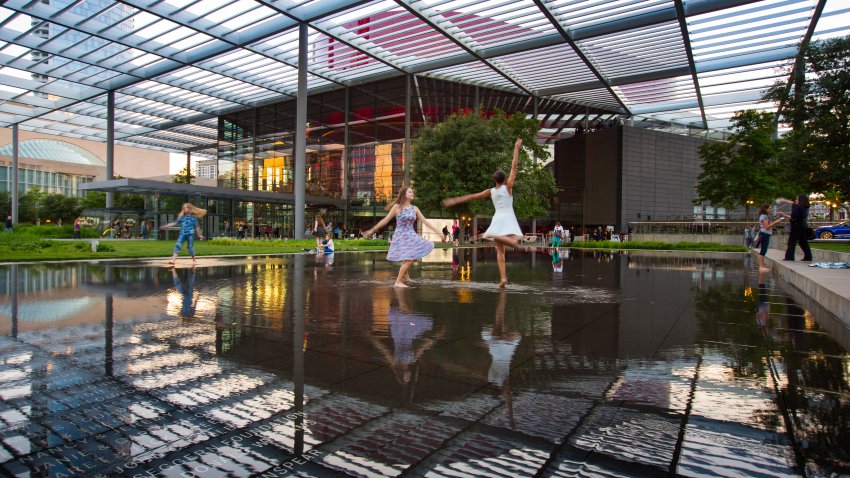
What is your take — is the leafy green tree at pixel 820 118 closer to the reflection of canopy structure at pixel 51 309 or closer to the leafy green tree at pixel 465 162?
the reflection of canopy structure at pixel 51 309

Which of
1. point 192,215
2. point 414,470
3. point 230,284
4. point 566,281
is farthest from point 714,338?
point 192,215

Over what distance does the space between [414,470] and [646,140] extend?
60.8 meters

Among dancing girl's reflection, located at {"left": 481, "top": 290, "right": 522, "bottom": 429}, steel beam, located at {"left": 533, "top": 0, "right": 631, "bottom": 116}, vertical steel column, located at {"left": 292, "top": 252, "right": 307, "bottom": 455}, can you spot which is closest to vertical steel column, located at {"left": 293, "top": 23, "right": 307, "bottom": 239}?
steel beam, located at {"left": 533, "top": 0, "right": 631, "bottom": 116}

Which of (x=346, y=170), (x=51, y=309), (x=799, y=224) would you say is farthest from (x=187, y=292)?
(x=346, y=170)

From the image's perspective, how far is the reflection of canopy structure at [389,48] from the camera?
26.5 m

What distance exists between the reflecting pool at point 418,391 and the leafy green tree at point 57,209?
6594 centimetres

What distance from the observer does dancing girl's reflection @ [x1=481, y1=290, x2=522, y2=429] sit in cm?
319

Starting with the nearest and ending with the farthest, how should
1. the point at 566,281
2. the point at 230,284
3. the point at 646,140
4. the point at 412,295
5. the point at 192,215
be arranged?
the point at 412,295, the point at 230,284, the point at 566,281, the point at 192,215, the point at 646,140

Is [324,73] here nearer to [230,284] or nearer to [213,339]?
[230,284]

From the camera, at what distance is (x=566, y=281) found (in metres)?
10.6

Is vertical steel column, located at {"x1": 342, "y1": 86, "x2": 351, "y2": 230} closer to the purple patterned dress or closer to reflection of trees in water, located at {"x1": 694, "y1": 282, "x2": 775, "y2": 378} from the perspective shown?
the purple patterned dress

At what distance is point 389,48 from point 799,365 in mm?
32870

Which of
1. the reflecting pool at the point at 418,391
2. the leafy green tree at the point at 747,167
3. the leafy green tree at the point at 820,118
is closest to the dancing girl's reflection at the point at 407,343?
the reflecting pool at the point at 418,391

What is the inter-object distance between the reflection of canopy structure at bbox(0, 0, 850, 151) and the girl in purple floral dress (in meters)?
20.2
